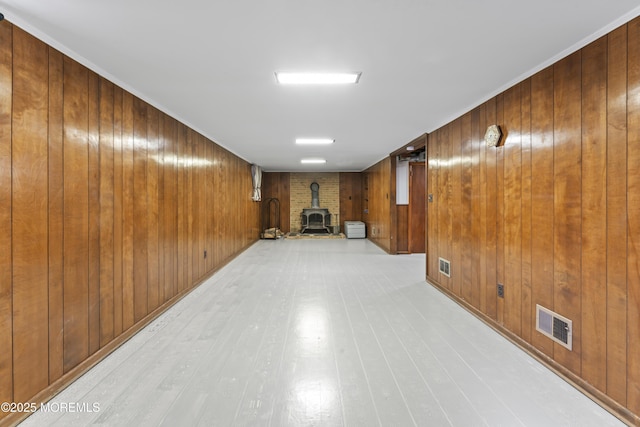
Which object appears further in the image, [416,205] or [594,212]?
[416,205]

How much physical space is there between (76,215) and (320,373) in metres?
2.03

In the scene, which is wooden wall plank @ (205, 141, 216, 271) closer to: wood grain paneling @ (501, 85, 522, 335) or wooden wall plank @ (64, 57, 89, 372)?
wooden wall plank @ (64, 57, 89, 372)

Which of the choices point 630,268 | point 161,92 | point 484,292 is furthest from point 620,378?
point 161,92

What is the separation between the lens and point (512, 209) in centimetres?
247

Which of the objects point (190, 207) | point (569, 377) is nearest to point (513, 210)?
point (569, 377)

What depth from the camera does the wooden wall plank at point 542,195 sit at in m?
2.07

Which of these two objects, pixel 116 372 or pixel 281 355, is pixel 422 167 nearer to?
pixel 281 355

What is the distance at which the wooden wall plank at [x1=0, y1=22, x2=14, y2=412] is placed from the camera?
149 cm

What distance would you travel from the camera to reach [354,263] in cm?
551

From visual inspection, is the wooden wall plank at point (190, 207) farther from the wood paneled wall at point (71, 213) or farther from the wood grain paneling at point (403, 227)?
the wood grain paneling at point (403, 227)

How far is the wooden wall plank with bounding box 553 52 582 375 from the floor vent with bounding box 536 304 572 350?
36mm

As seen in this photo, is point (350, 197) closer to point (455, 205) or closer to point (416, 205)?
point (416, 205)

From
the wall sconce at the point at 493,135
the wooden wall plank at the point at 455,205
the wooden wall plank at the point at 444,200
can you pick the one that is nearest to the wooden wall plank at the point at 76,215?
the wall sconce at the point at 493,135

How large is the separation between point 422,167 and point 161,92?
5272 millimetres
